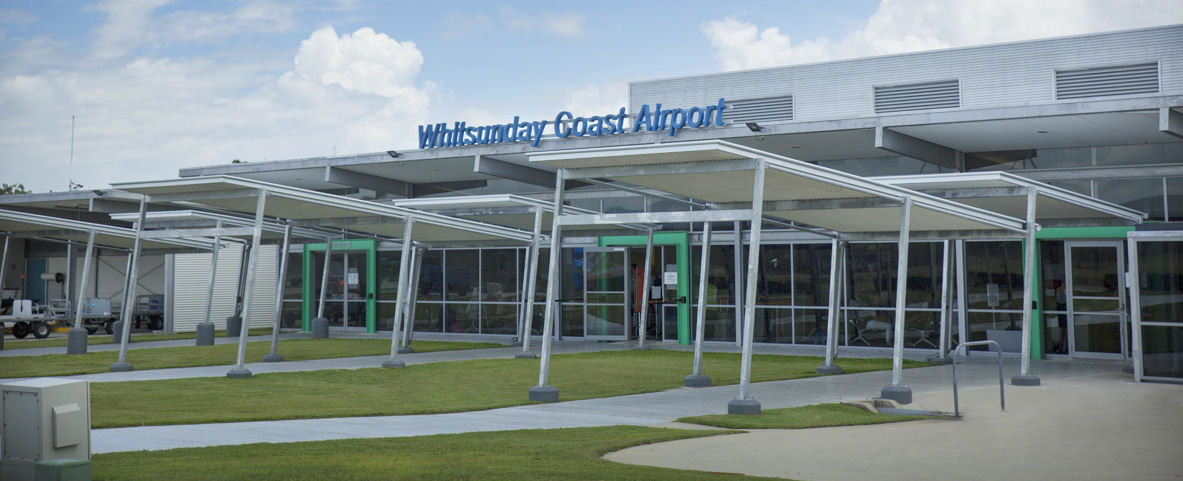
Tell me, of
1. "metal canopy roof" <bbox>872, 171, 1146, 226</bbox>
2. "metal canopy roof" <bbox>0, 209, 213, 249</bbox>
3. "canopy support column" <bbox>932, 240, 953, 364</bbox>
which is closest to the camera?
"metal canopy roof" <bbox>872, 171, 1146, 226</bbox>

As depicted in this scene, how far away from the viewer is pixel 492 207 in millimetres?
21281

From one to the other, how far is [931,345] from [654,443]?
543 inches

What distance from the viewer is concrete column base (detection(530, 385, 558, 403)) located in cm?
1295

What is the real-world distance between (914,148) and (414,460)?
49.2 ft

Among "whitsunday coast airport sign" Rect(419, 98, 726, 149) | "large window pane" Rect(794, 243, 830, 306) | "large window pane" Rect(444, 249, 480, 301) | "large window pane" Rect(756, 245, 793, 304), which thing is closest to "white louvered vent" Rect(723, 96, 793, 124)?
"whitsunday coast airport sign" Rect(419, 98, 726, 149)

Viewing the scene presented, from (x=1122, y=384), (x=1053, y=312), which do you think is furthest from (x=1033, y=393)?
(x=1053, y=312)

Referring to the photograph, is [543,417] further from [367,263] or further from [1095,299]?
[367,263]

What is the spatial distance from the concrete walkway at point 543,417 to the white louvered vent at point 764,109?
46.7 ft

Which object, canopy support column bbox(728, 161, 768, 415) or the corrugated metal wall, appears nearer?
canopy support column bbox(728, 161, 768, 415)

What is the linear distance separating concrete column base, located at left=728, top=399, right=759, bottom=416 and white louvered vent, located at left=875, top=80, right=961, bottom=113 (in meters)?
18.6

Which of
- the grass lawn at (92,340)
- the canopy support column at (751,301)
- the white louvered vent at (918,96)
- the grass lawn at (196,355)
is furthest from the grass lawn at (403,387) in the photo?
the white louvered vent at (918,96)

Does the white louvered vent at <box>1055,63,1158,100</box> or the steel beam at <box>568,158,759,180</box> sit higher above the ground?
the white louvered vent at <box>1055,63,1158,100</box>

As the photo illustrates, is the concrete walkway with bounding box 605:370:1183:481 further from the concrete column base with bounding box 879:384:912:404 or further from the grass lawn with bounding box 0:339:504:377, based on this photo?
the grass lawn with bounding box 0:339:504:377

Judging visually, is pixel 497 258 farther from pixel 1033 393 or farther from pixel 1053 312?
pixel 1033 393
